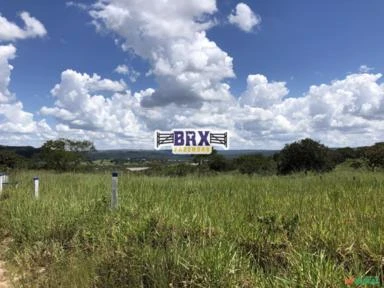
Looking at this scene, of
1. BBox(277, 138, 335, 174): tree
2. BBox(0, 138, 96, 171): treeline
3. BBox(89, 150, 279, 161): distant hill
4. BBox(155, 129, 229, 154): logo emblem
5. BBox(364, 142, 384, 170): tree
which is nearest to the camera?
BBox(155, 129, 229, 154): logo emblem

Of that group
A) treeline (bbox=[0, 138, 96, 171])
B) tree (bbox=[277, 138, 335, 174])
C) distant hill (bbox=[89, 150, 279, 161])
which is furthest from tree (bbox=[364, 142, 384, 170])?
treeline (bbox=[0, 138, 96, 171])

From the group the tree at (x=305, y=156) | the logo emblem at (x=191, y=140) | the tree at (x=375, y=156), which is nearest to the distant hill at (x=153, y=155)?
the logo emblem at (x=191, y=140)

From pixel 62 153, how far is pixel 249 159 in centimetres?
2251

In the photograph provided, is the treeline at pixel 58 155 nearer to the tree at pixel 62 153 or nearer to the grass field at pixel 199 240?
the tree at pixel 62 153

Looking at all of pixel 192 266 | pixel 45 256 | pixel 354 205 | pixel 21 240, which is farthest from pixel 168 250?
pixel 21 240

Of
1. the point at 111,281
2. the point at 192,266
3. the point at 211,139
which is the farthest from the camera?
the point at 211,139

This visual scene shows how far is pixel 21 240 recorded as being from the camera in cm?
912

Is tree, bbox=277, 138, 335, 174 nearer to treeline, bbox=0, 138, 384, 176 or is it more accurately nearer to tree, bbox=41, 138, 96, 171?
treeline, bbox=0, 138, 384, 176

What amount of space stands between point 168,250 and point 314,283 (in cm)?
223

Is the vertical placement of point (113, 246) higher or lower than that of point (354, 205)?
lower

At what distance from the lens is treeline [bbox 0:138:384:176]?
4175 cm

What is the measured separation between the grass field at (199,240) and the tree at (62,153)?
4840 centimetres

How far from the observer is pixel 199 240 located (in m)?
6.80

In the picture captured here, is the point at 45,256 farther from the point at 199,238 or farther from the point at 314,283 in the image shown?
the point at 314,283
